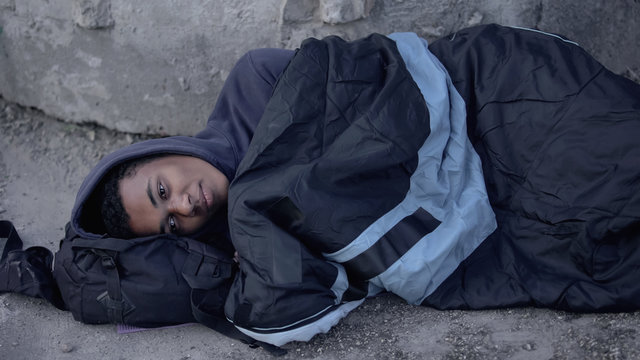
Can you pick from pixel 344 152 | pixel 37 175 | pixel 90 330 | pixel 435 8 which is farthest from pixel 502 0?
pixel 37 175

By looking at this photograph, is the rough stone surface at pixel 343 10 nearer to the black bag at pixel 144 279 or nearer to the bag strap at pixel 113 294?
the black bag at pixel 144 279

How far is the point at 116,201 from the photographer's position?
203cm

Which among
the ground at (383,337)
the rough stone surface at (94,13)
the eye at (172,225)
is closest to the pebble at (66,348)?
the ground at (383,337)

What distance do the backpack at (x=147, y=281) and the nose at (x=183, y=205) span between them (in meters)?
0.09

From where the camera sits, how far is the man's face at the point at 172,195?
1.99m

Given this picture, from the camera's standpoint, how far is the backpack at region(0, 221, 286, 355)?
6.20ft

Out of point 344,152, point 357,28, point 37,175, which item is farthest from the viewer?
point 37,175

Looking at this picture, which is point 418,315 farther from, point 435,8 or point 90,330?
point 435,8

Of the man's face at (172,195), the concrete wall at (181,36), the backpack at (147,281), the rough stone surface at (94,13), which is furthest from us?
the rough stone surface at (94,13)

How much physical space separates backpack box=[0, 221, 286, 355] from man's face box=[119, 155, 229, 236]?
0.06 meters

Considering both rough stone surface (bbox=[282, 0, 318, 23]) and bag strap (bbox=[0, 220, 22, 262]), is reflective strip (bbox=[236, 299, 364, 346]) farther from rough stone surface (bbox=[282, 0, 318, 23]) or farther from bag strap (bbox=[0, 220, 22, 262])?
rough stone surface (bbox=[282, 0, 318, 23])

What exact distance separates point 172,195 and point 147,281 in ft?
0.87

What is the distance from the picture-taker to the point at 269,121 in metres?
1.87

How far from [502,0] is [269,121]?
108 centimetres
